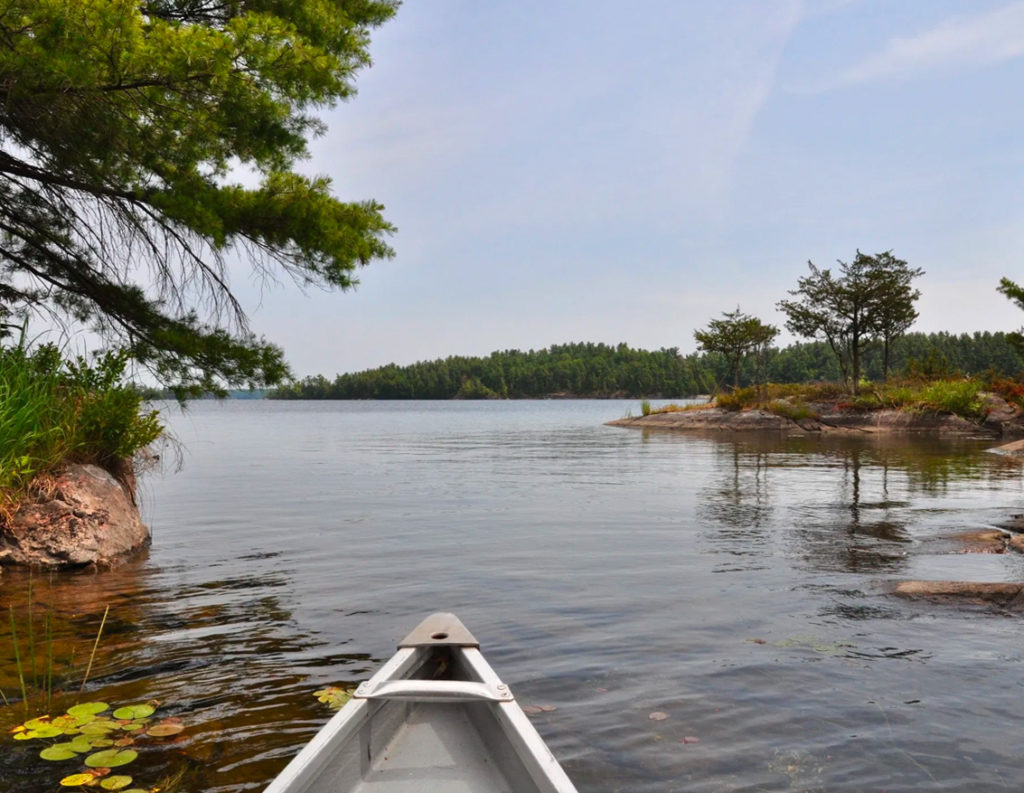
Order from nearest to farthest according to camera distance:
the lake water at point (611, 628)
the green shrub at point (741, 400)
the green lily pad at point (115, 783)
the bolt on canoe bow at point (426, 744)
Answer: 1. the bolt on canoe bow at point (426, 744)
2. the green lily pad at point (115, 783)
3. the lake water at point (611, 628)
4. the green shrub at point (741, 400)

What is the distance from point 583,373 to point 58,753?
14554 centimetres

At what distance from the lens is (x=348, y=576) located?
8086 millimetres

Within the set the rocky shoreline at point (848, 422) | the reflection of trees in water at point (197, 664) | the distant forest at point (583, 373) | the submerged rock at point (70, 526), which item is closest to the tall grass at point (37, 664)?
the reflection of trees in water at point (197, 664)

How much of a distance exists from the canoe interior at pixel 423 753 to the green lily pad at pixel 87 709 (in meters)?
2.08

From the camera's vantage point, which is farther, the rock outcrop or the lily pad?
the rock outcrop

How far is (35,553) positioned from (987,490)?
15830 millimetres

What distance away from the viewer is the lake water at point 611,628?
382cm

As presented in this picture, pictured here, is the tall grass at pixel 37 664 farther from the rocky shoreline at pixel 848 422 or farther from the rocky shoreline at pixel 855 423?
the rocky shoreline at pixel 848 422

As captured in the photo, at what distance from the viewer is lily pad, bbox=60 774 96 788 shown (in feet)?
11.2

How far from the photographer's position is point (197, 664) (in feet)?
16.9

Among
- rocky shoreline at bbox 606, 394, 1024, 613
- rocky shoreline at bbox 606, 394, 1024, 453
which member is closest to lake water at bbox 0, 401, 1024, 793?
rocky shoreline at bbox 606, 394, 1024, 613

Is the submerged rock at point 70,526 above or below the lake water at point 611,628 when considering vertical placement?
above

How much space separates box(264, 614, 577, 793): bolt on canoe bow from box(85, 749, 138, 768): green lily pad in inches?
56.4

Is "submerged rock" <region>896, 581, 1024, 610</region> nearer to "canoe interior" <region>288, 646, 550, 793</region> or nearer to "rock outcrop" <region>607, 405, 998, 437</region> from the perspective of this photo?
"canoe interior" <region>288, 646, 550, 793</region>
